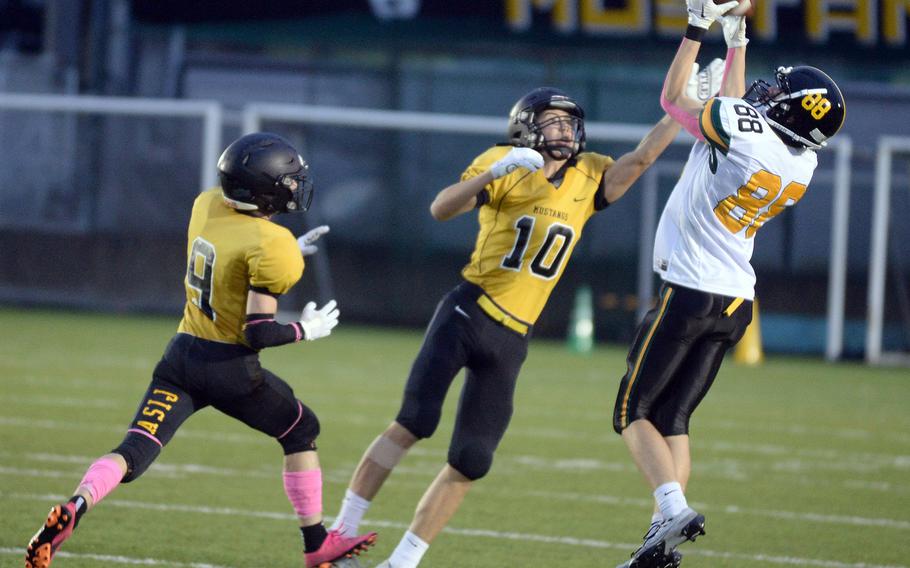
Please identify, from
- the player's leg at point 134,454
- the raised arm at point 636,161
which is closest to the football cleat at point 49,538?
the player's leg at point 134,454

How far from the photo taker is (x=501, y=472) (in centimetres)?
802

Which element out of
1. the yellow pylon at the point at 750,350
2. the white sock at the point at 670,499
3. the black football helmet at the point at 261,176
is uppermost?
the black football helmet at the point at 261,176

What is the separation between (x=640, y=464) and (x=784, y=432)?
4.76 m

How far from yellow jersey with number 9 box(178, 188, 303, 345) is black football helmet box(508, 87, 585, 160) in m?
1.01

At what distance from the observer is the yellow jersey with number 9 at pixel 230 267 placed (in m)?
4.98

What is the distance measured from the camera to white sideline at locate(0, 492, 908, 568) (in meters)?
6.00

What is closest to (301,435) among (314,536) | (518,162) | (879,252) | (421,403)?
(314,536)

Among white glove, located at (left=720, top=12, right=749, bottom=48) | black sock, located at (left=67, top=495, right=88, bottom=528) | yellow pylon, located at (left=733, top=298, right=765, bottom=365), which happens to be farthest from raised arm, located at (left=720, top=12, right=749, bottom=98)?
yellow pylon, located at (left=733, top=298, right=765, bottom=365)

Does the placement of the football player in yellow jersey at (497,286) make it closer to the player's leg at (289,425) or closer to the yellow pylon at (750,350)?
the player's leg at (289,425)

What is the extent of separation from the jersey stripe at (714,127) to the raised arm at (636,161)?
0.30 m

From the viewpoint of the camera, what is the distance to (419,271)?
17453 mm

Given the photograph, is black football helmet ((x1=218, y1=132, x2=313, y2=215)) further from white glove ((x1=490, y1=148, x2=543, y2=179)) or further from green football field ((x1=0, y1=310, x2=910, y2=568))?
green football field ((x1=0, y1=310, x2=910, y2=568))

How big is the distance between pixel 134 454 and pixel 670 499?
1.88 metres

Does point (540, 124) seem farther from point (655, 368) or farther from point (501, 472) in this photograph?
point (501, 472)
